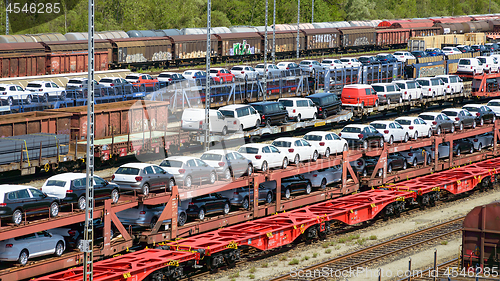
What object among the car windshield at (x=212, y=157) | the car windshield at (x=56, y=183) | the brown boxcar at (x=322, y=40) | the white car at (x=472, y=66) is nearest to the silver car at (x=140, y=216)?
the car windshield at (x=56, y=183)

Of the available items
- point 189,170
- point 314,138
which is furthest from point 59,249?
point 314,138

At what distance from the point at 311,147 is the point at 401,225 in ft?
17.6

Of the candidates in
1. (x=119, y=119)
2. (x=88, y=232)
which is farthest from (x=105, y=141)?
(x=88, y=232)

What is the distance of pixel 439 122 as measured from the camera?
38.3m

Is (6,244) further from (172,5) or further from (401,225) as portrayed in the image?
(172,5)

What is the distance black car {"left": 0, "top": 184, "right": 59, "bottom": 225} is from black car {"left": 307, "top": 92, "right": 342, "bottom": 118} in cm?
2500

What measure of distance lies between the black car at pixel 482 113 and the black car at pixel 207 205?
2224 cm

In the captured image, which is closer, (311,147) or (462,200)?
(311,147)

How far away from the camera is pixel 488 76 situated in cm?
5875

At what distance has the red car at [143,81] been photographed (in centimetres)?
4460

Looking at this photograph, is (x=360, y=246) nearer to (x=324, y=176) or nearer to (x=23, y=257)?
(x=324, y=176)

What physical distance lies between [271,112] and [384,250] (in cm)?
1644

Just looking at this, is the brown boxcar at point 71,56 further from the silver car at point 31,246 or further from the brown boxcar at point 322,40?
the silver car at point 31,246

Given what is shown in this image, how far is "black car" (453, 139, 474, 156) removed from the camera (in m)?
39.8
